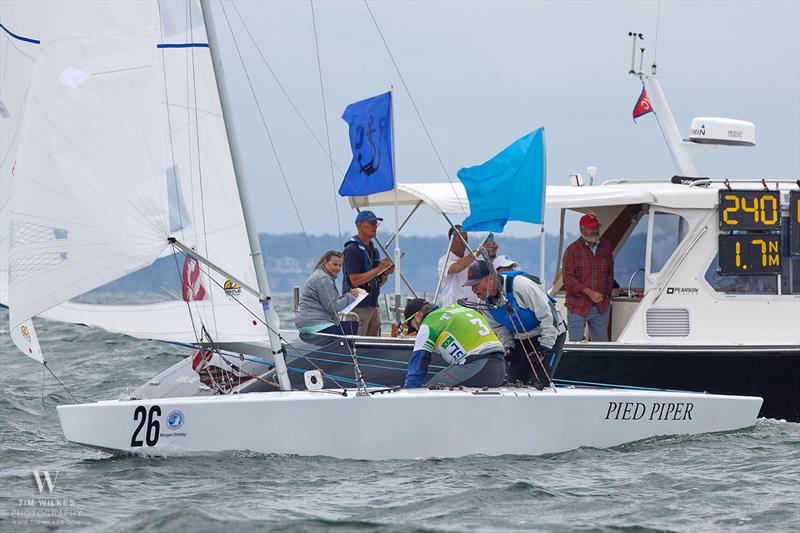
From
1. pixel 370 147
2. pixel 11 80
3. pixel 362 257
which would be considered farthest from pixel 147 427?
pixel 370 147

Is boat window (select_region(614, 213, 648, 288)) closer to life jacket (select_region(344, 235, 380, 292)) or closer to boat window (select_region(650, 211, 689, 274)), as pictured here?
boat window (select_region(650, 211, 689, 274))

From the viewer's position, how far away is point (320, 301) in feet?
33.8

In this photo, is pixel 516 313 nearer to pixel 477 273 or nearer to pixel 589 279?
pixel 477 273

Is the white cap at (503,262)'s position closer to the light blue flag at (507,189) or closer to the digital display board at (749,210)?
the light blue flag at (507,189)

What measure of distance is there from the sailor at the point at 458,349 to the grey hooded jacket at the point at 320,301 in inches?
40.1

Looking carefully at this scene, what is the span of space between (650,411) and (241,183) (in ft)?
12.2

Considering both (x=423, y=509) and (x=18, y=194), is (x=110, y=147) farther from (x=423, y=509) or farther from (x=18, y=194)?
(x=423, y=509)

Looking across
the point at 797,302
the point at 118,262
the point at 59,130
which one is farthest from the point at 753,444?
the point at 59,130

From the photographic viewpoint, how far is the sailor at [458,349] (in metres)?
9.32

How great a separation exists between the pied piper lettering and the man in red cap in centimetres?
167

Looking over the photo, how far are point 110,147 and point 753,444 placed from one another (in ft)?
18.3

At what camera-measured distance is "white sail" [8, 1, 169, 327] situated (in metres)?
8.68

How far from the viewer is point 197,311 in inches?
380

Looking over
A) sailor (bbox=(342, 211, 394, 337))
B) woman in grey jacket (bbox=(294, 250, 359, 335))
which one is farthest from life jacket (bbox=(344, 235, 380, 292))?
woman in grey jacket (bbox=(294, 250, 359, 335))
